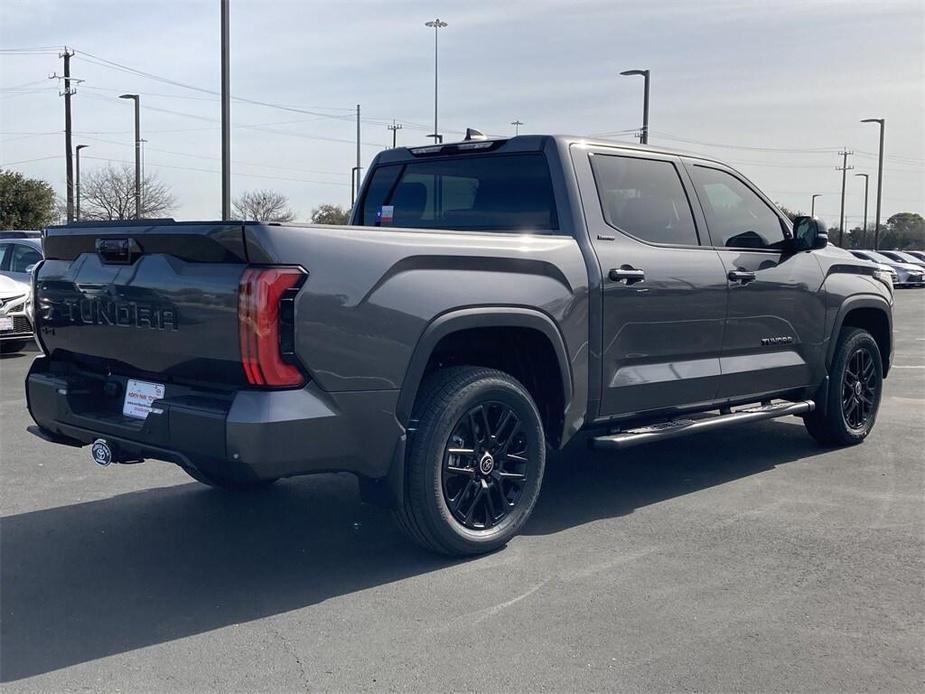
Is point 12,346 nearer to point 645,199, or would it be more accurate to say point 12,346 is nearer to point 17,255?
point 17,255

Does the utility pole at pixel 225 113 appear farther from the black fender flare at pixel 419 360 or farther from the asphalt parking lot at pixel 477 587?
the black fender flare at pixel 419 360

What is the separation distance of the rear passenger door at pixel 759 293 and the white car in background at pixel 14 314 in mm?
9695

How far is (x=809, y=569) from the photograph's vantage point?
454 centimetres

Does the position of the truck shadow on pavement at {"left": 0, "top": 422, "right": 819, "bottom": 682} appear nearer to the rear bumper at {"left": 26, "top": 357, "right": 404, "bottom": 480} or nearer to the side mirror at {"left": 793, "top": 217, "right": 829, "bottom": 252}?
the rear bumper at {"left": 26, "top": 357, "right": 404, "bottom": 480}

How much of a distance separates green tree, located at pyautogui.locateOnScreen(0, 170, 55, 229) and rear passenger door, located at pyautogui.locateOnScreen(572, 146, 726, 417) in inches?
1569

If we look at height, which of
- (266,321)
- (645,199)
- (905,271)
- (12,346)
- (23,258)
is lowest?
(12,346)

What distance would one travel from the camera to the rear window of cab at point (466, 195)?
5422mm

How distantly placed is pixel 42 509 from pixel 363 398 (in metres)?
2.41

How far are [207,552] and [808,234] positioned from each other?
13.5ft

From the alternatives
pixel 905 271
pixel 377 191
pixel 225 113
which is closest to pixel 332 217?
pixel 225 113

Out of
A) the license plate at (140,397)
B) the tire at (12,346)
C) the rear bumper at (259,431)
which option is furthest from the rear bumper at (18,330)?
the license plate at (140,397)

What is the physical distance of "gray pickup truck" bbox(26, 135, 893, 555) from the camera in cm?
394

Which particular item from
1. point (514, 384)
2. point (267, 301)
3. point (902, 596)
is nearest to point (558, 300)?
point (514, 384)

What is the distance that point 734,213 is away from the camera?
630cm
